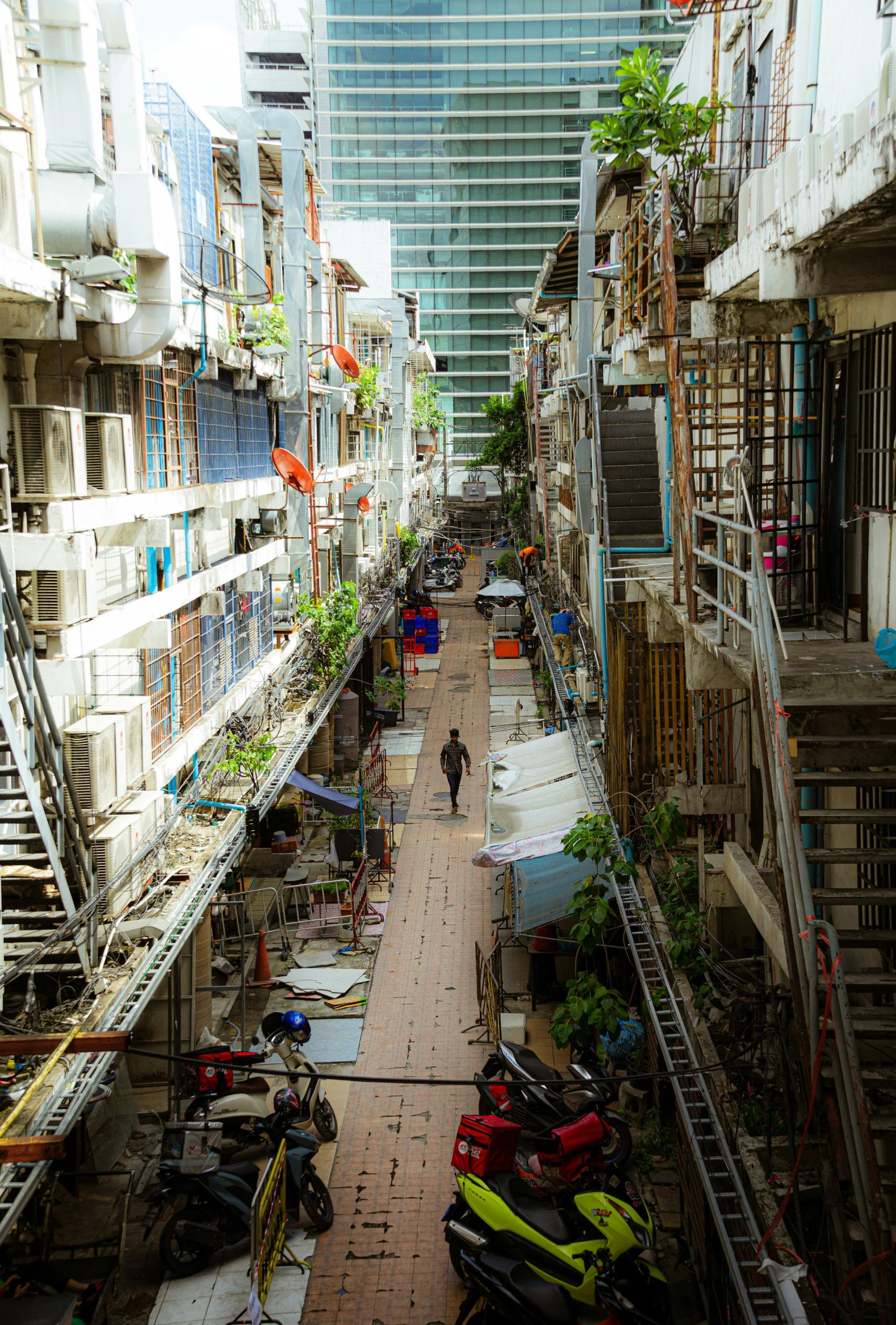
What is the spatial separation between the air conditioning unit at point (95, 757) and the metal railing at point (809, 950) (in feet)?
18.3

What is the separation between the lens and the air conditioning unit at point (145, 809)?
10555mm

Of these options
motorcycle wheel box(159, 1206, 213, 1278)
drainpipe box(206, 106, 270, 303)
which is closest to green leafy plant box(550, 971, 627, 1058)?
motorcycle wheel box(159, 1206, 213, 1278)

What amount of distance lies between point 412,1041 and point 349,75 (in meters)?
79.7

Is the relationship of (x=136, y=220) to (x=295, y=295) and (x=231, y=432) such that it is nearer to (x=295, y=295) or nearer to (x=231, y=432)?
(x=231, y=432)

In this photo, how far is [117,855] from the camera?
32.2 ft

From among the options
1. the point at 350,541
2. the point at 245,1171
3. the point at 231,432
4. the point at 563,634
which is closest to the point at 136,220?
the point at 231,432

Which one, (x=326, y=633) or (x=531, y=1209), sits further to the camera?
(x=326, y=633)

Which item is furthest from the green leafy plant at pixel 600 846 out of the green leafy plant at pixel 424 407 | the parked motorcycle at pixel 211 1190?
the green leafy plant at pixel 424 407

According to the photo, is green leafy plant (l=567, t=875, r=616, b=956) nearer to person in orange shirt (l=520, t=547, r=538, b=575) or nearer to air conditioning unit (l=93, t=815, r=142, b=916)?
air conditioning unit (l=93, t=815, r=142, b=916)

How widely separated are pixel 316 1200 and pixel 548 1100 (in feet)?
7.48

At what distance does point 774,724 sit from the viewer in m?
5.96

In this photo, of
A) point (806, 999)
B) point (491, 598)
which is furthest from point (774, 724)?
point (491, 598)

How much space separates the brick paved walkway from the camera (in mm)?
9773

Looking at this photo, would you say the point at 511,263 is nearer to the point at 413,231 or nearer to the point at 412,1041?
the point at 413,231
